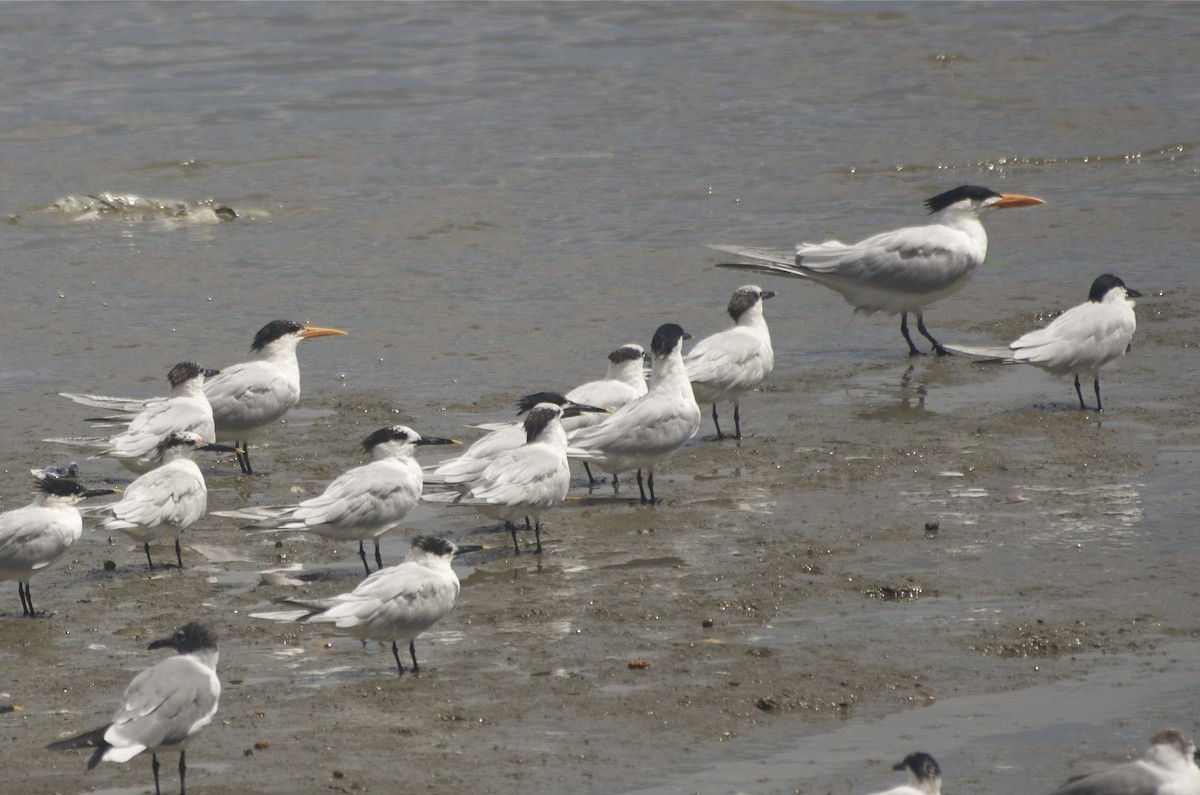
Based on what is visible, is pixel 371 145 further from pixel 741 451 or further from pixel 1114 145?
pixel 741 451

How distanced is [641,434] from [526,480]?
0.92 metres

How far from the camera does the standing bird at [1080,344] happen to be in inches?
381

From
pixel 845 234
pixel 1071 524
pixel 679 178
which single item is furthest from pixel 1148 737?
pixel 679 178

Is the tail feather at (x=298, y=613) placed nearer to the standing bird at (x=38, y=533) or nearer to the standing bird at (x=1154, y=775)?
the standing bird at (x=38, y=533)

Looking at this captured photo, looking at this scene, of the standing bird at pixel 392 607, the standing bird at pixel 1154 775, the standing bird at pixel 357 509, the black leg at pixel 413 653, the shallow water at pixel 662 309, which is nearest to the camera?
the standing bird at pixel 1154 775

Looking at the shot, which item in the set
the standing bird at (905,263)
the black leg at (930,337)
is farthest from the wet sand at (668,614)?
the standing bird at (905,263)

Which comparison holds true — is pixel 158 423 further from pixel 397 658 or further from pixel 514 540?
pixel 397 658

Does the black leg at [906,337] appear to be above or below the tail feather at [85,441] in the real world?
below

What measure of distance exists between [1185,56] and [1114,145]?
432cm

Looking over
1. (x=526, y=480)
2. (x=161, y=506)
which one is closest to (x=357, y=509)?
(x=526, y=480)

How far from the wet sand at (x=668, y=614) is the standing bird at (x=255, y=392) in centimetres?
21

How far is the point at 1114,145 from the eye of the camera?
1719 centimetres

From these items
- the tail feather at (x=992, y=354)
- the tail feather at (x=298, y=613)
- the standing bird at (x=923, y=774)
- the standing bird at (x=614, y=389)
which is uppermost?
the standing bird at (x=614, y=389)

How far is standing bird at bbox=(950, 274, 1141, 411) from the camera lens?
31.8ft
